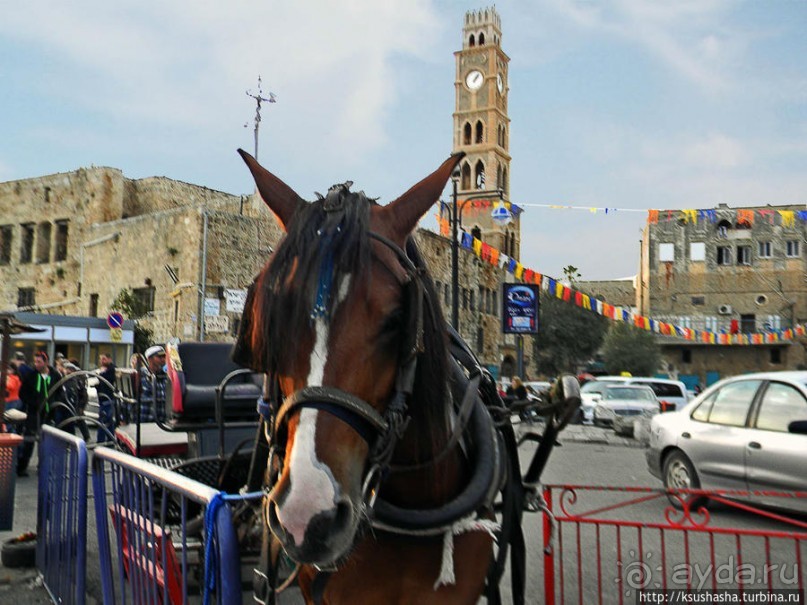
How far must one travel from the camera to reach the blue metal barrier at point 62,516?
158 inches

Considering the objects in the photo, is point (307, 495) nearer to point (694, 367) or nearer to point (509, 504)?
point (509, 504)

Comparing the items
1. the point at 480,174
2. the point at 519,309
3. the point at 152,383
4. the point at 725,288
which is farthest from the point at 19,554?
the point at 480,174

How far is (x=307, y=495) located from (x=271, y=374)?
18.8 inches

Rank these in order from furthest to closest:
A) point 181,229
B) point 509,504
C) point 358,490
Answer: point 181,229, point 509,504, point 358,490

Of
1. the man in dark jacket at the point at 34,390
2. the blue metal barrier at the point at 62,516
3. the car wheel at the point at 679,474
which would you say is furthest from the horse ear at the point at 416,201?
the man in dark jacket at the point at 34,390

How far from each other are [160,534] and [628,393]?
20.1 m

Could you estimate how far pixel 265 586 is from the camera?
7.88ft

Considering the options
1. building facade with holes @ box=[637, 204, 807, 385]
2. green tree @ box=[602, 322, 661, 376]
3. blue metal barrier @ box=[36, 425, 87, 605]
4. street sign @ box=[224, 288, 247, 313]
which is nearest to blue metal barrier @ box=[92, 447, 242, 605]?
blue metal barrier @ box=[36, 425, 87, 605]

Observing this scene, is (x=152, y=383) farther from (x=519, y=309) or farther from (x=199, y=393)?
(x=519, y=309)

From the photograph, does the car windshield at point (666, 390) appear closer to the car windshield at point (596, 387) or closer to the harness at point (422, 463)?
the car windshield at point (596, 387)

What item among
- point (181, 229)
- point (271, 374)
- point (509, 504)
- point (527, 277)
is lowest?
point (509, 504)

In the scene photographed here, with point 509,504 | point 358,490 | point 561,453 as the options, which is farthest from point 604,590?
point 561,453

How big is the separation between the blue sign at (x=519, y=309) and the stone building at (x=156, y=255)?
322 centimetres

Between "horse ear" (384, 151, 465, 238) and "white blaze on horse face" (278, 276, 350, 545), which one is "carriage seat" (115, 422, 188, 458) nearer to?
"horse ear" (384, 151, 465, 238)
